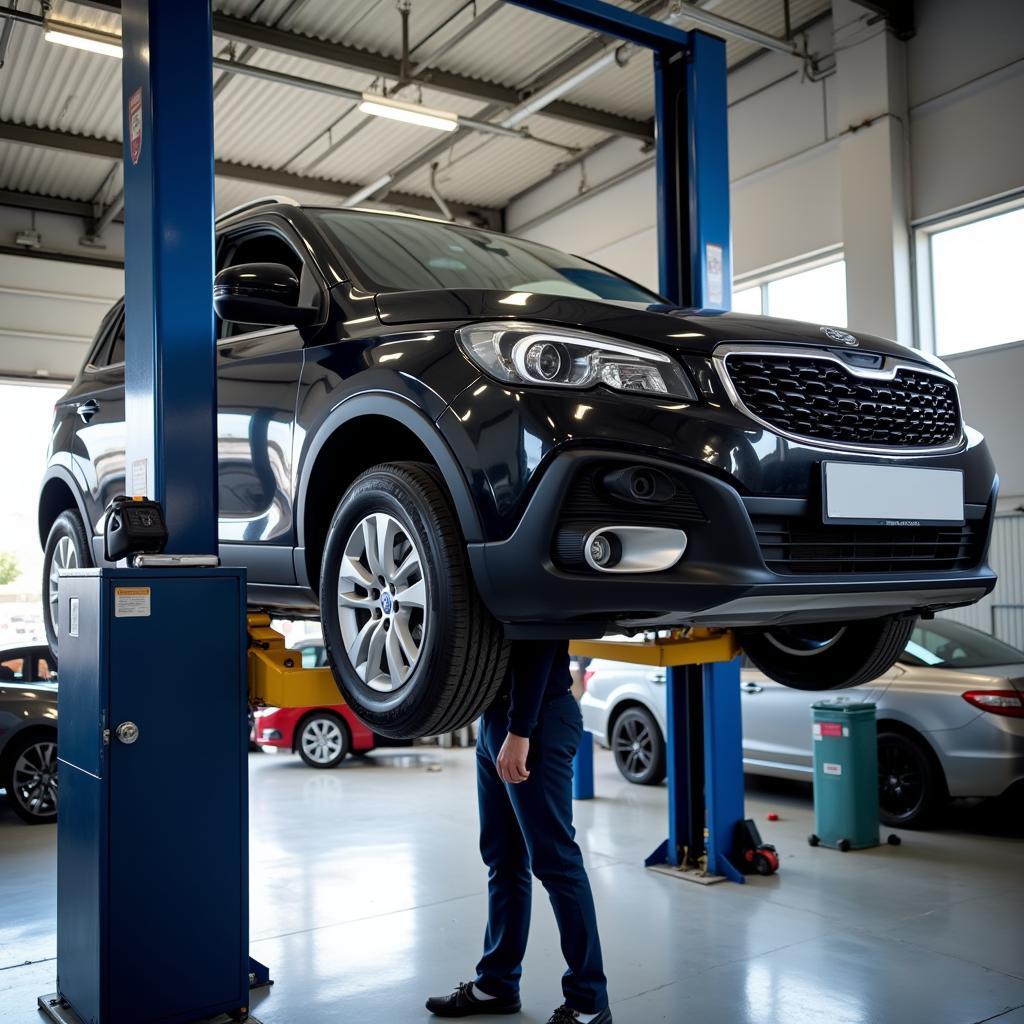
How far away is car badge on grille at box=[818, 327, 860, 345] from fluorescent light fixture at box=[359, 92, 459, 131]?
6.71 meters

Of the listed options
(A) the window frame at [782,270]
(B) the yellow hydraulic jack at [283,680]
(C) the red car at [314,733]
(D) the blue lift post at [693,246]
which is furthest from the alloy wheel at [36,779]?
(A) the window frame at [782,270]

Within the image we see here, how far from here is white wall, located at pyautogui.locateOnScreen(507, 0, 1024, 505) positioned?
805 cm

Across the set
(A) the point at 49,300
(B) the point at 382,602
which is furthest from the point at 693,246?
(A) the point at 49,300

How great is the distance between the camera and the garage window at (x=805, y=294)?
9.50 m

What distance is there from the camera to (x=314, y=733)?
9.08 metres

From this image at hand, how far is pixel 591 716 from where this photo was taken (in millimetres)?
8078

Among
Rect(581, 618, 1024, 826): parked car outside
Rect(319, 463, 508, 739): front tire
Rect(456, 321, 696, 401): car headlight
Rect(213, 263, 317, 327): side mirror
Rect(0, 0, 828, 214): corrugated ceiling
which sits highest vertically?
Rect(0, 0, 828, 214): corrugated ceiling

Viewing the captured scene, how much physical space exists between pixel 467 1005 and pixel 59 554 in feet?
7.60

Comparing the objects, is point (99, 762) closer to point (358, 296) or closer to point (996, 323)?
point (358, 296)

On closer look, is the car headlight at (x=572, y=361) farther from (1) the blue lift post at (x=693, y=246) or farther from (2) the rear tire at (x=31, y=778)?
(2) the rear tire at (x=31, y=778)

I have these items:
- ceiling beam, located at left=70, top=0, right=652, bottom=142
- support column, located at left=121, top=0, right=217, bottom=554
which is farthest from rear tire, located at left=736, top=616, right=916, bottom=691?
ceiling beam, located at left=70, top=0, right=652, bottom=142

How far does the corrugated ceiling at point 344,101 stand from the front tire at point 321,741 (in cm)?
548

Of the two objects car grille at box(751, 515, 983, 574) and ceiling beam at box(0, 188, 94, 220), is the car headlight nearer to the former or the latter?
car grille at box(751, 515, 983, 574)

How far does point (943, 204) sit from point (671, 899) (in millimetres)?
6107
